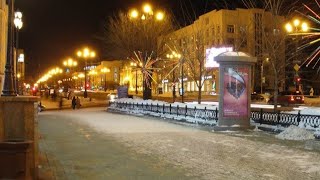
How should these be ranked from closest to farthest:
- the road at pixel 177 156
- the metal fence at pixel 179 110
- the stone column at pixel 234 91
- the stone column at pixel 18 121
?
the stone column at pixel 18 121, the road at pixel 177 156, the stone column at pixel 234 91, the metal fence at pixel 179 110

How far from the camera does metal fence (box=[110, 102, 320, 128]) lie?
18.0 metres

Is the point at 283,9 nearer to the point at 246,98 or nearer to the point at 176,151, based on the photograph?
the point at 246,98

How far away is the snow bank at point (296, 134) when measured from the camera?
16.8 metres

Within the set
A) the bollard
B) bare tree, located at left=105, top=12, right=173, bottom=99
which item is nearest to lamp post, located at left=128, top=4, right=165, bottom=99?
bare tree, located at left=105, top=12, right=173, bottom=99

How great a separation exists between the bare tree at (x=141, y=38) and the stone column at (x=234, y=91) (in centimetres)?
2281

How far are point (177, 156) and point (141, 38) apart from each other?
3157 cm

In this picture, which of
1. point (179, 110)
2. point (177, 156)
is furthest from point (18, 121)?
point (179, 110)

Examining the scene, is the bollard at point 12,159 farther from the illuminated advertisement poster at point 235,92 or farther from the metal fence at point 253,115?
the illuminated advertisement poster at point 235,92

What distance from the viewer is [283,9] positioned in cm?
2933

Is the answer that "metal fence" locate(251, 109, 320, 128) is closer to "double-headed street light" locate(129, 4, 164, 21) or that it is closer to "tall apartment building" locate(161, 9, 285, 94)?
"tall apartment building" locate(161, 9, 285, 94)

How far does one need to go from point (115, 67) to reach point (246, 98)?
133133 millimetres

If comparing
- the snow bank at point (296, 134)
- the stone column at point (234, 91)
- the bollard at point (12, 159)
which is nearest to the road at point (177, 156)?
the snow bank at point (296, 134)

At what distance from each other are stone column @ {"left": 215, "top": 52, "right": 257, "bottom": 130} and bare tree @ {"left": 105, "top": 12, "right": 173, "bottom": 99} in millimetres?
22806

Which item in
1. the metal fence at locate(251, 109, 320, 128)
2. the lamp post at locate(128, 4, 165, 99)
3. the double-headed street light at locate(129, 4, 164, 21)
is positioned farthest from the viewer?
the lamp post at locate(128, 4, 165, 99)
